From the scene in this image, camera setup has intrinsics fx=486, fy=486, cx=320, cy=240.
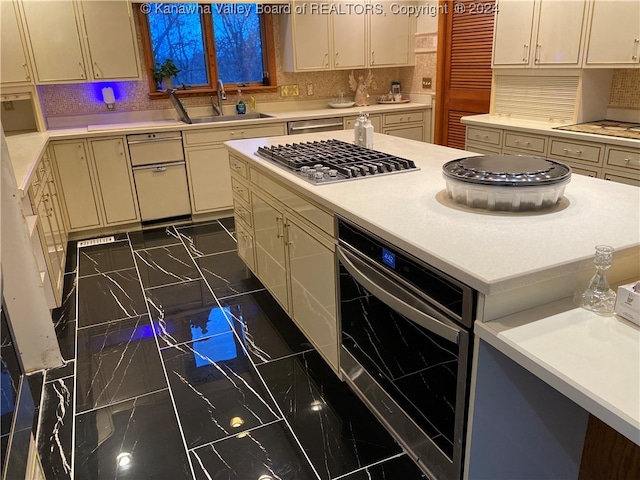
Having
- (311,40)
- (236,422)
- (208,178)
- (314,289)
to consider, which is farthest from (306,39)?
(236,422)

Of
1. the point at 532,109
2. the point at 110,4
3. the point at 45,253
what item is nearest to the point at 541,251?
the point at 45,253

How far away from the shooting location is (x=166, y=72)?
4480 millimetres

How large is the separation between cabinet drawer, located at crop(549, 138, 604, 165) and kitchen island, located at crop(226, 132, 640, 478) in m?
1.62

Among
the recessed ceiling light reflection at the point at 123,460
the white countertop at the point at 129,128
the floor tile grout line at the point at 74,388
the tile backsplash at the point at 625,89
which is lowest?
the recessed ceiling light reflection at the point at 123,460

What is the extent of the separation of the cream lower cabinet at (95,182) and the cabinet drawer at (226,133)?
579mm

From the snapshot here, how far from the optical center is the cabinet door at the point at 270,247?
2.52 meters

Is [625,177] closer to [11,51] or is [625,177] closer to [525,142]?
[525,142]

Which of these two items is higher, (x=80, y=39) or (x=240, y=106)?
(x=80, y=39)

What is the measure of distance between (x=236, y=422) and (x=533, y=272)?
142 centimetres

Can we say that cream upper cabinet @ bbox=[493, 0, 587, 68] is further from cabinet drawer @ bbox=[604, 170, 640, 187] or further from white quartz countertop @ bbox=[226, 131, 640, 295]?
white quartz countertop @ bbox=[226, 131, 640, 295]

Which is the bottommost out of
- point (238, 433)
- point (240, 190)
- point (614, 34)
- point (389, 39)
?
point (238, 433)

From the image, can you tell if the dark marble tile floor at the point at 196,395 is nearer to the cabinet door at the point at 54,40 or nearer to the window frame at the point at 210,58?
the cabinet door at the point at 54,40

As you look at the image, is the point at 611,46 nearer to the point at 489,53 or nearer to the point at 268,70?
the point at 489,53

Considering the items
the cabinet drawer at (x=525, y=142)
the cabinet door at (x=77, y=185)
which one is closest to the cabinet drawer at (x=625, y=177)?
the cabinet drawer at (x=525, y=142)
